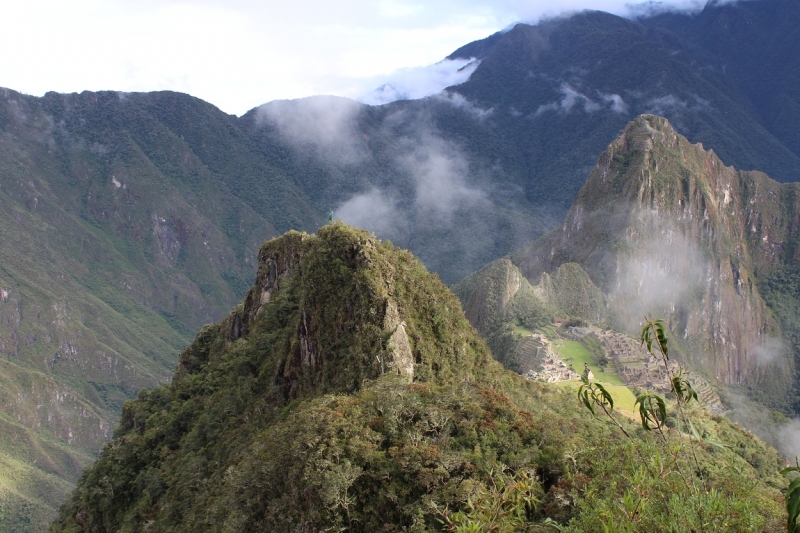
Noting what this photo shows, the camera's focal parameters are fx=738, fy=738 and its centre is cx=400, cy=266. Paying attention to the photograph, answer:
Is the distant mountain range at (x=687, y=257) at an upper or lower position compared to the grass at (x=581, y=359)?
lower

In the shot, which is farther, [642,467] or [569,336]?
[569,336]

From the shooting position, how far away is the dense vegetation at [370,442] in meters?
15.2

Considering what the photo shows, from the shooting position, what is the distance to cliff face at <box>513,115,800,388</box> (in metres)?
125

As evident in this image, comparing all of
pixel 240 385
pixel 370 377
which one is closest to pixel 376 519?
pixel 370 377

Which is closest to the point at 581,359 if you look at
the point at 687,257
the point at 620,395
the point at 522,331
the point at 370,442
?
the point at 522,331

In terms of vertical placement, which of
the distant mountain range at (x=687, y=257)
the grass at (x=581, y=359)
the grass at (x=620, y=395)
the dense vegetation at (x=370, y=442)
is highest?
the dense vegetation at (x=370, y=442)

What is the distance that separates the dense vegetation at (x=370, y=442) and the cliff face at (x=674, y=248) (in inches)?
2972

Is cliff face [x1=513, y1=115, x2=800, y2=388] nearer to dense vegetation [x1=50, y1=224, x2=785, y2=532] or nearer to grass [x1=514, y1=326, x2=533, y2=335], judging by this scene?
grass [x1=514, y1=326, x2=533, y2=335]

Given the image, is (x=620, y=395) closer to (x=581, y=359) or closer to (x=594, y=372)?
(x=594, y=372)

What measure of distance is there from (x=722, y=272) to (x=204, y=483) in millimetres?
124996

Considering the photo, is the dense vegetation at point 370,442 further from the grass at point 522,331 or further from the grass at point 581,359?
the grass at point 522,331

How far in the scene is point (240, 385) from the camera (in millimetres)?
37906

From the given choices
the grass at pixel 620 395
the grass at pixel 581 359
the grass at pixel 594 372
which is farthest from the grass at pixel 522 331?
the grass at pixel 620 395

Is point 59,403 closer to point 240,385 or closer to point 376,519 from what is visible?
point 240,385
